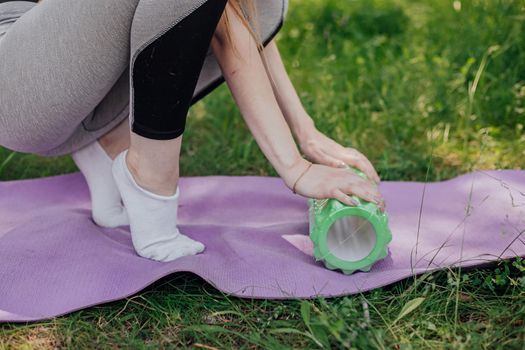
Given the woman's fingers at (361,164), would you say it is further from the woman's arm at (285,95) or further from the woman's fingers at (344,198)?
the woman's fingers at (344,198)

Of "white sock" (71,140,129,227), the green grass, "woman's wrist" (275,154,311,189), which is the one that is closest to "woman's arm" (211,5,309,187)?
"woman's wrist" (275,154,311,189)

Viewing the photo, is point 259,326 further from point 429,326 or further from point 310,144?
point 310,144

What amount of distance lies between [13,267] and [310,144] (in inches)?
30.1

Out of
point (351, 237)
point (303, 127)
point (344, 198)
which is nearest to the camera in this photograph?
point (344, 198)

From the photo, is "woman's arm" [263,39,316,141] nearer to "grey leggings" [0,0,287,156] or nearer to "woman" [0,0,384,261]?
"woman" [0,0,384,261]

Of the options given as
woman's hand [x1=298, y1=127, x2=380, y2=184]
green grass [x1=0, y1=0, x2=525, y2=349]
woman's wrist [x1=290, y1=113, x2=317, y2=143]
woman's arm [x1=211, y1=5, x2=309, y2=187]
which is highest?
woman's arm [x1=211, y1=5, x2=309, y2=187]

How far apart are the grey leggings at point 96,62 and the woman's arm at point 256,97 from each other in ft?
0.34

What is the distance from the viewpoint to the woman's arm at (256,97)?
5.21 ft

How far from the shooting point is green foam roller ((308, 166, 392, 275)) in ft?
4.97

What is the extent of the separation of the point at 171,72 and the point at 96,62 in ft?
0.66

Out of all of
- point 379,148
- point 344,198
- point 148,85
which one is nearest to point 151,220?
point 148,85

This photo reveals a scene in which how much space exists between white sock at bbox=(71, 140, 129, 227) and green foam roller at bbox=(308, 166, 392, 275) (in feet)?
1.68

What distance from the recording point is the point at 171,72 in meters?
1.41

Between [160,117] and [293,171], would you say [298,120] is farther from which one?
[160,117]
